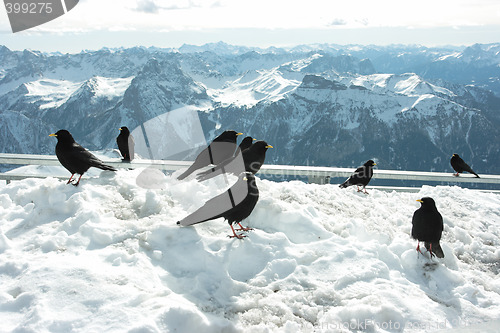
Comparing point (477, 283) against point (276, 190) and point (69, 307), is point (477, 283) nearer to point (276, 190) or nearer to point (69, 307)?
point (276, 190)

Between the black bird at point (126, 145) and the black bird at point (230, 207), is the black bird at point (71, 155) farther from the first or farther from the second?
the black bird at point (230, 207)

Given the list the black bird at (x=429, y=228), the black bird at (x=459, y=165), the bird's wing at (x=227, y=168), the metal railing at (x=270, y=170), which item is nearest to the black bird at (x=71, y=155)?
the metal railing at (x=270, y=170)

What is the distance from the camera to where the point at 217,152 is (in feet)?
22.4

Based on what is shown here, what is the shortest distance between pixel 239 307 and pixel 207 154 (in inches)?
Result: 144

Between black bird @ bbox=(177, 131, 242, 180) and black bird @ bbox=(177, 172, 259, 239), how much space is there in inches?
73.6

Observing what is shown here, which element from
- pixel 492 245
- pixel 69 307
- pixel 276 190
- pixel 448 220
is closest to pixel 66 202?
pixel 69 307

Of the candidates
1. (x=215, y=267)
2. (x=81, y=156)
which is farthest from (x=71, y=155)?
(x=215, y=267)

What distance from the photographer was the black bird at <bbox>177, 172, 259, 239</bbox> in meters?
4.37

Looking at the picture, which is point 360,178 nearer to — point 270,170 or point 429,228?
point 270,170

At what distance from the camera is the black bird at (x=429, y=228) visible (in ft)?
15.2

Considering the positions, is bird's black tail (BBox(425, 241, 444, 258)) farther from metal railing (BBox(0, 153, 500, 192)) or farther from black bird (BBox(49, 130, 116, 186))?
black bird (BBox(49, 130, 116, 186))

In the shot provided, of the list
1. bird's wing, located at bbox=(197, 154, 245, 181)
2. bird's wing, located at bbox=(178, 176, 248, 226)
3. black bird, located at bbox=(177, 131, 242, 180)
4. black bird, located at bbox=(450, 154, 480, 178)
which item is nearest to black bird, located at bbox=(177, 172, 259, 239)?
bird's wing, located at bbox=(178, 176, 248, 226)

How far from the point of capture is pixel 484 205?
6.78 m

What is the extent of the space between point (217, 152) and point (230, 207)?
8.56 feet
